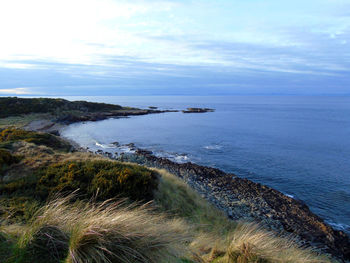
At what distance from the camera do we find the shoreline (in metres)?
13.2

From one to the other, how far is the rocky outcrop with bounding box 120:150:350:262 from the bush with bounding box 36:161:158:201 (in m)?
7.11

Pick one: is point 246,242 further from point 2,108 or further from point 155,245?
point 2,108

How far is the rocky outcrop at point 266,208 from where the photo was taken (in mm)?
13188

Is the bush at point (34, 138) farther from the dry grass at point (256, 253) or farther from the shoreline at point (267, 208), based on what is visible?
the dry grass at point (256, 253)

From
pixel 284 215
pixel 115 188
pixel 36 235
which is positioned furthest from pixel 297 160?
pixel 36 235

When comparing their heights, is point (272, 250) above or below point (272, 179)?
above

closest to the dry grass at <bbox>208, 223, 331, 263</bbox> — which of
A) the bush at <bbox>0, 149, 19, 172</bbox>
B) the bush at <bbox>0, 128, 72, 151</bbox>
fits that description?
the bush at <bbox>0, 149, 19, 172</bbox>

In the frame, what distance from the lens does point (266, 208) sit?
55.0 feet

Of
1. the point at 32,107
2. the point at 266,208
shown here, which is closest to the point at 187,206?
the point at 266,208

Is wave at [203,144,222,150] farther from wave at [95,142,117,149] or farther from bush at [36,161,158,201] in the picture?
bush at [36,161,158,201]

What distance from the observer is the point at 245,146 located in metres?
37.9

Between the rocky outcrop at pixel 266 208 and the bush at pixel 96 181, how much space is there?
7.11m

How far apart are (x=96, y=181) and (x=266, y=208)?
41.0 feet

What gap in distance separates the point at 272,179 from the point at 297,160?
355 inches
